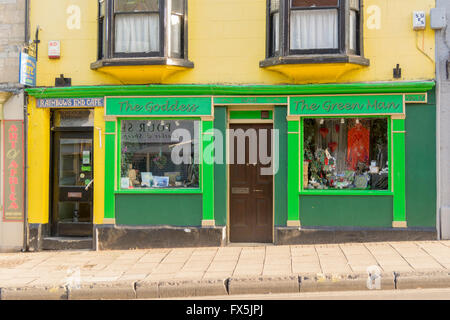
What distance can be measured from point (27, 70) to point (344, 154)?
6.87 meters

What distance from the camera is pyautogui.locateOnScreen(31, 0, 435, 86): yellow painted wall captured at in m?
10.0

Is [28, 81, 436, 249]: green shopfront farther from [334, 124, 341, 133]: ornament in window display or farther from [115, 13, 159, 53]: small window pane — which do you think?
[115, 13, 159, 53]: small window pane

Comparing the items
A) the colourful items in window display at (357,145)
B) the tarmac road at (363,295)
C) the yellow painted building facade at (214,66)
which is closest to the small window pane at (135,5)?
the yellow painted building facade at (214,66)

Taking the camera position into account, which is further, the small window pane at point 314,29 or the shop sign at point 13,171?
the shop sign at point 13,171

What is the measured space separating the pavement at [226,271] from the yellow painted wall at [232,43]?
3502 mm

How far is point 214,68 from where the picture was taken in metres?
10.5

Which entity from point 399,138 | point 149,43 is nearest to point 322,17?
point 399,138

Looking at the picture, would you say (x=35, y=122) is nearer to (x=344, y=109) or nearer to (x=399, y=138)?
(x=344, y=109)

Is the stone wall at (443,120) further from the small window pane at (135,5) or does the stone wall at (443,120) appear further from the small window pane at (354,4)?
the small window pane at (135,5)

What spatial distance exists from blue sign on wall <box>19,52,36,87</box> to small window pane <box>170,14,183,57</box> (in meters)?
3.00

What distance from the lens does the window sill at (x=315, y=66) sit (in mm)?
9758

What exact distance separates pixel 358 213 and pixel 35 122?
7.12 metres

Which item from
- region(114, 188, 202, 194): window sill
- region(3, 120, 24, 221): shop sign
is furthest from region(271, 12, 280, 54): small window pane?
region(3, 120, 24, 221): shop sign

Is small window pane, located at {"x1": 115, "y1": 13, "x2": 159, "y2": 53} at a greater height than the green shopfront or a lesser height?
greater
